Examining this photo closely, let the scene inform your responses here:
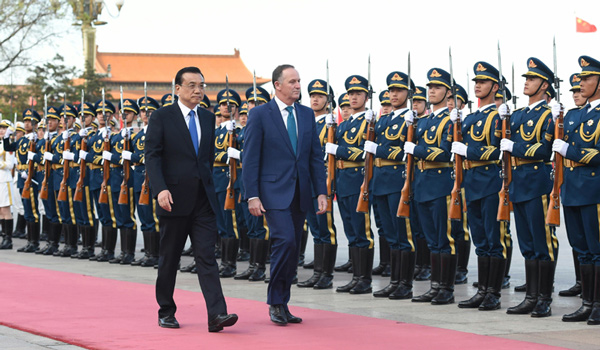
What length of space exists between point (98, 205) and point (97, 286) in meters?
3.29

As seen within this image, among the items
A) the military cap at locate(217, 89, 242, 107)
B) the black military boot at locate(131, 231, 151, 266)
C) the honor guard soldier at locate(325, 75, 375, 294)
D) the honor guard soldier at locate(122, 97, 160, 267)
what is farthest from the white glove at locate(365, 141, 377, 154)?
the black military boot at locate(131, 231, 151, 266)

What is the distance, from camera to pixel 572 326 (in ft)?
23.0

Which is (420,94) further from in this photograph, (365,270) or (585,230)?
(585,230)

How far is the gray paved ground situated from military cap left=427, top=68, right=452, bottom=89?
72.2 inches

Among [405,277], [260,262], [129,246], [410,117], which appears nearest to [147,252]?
[129,246]

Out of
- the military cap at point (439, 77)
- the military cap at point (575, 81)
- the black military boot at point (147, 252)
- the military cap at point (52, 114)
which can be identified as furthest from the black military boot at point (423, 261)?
the military cap at point (52, 114)

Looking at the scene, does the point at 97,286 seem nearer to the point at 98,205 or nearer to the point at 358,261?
the point at 358,261

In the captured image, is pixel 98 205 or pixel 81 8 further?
pixel 81 8

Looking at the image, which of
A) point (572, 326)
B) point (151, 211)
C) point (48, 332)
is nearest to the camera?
point (48, 332)

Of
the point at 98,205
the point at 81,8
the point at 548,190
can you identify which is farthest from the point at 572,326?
the point at 81,8

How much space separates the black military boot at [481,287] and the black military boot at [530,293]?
1.13 feet

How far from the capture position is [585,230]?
288 inches

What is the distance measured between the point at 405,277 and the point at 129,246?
182 inches

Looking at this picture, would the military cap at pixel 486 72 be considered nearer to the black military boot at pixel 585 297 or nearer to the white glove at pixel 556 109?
the white glove at pixel 556 109
